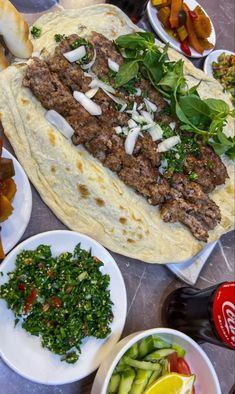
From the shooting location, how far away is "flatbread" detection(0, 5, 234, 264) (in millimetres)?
2438

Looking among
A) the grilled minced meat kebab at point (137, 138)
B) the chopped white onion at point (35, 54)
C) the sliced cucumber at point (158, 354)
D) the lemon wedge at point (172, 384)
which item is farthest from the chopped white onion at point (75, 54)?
the lemon wedge at point (172, 384)

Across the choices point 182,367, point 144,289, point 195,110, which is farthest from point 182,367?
point 195,110

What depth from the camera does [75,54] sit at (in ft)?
8.48

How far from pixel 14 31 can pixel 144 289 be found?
1583 mm

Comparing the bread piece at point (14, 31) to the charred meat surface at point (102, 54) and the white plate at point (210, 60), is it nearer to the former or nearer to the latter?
the charred meat surface at point (102, 54)

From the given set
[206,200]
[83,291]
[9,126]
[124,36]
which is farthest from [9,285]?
[124,36]

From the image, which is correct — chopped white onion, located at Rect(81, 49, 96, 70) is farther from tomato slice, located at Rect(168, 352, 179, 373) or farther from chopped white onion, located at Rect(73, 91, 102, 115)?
tomato slice, located at Rect(168, 352, 179, 373)

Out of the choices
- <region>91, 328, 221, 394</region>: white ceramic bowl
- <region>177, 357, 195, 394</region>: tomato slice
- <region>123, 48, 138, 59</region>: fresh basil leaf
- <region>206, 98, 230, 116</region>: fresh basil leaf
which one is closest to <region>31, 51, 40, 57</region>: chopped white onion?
<region>123, 48, 138, 59</region>: fresh basil leaf

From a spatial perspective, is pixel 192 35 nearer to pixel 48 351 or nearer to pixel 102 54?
pixel 102 54

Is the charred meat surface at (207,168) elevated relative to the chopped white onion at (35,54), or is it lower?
lower

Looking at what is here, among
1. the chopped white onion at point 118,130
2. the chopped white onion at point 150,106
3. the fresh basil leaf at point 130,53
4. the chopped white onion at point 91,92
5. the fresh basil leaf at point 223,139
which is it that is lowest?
the fresh basil leaf at point 223,139

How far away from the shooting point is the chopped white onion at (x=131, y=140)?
2639 mm

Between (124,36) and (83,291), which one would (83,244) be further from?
(124,36)

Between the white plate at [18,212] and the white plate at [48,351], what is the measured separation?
0.06 metres
